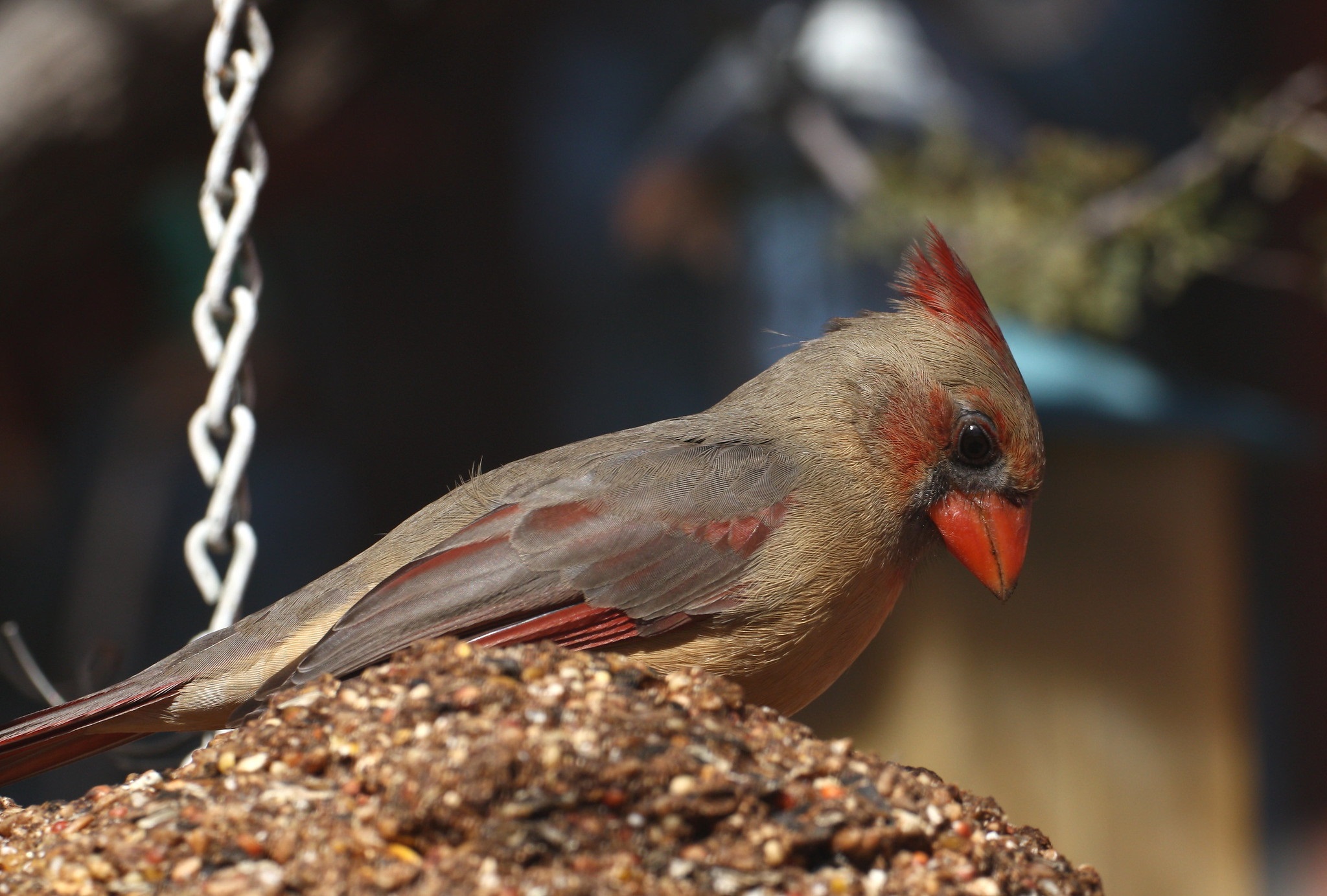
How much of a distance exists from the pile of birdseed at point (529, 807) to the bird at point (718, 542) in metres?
0.34

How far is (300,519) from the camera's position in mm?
5535

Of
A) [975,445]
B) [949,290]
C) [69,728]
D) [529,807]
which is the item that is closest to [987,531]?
[975,445]

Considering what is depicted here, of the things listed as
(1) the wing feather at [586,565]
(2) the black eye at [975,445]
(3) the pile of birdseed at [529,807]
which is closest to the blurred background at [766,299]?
(2) the black eye at [975,445]

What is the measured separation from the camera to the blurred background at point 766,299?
12.3 ft

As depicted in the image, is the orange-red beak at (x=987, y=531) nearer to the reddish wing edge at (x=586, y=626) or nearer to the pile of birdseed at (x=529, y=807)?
the reddish wing edge at (x=586, y=626)

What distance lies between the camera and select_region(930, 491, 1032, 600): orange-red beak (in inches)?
79.7

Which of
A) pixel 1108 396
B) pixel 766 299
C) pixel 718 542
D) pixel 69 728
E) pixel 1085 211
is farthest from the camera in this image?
pixel 766 299

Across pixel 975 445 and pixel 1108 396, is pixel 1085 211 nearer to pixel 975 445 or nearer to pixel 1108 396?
pixel 1108 396

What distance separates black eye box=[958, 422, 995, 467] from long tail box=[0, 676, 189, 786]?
1.27m

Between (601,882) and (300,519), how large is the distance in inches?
185

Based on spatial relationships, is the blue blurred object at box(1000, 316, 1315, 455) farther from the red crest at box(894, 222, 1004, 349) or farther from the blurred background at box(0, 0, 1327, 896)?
the red crest at box(894, 222, 1004, 349)

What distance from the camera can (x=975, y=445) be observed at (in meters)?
2.03

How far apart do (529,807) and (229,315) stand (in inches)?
44.6

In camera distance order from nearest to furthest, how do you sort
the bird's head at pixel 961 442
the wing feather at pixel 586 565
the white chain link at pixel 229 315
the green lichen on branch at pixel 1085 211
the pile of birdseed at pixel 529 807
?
the pile of birdseed at pixel 529 807 < the wing feather at pixel 586 565 < the white chain link at pixel 229 315 < the bird's head at pixel 961 442 < the green lichen on branch at pixel 1085 211
